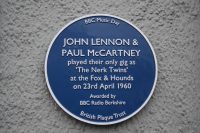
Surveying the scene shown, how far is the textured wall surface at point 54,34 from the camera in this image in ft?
8.95

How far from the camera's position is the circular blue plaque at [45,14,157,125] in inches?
107

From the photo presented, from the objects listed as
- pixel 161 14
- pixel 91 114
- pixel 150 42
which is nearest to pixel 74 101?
pixel 91 114

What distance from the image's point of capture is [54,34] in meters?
2.82

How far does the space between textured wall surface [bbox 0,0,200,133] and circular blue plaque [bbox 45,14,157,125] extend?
0.25 feet

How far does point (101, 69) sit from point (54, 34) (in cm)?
49

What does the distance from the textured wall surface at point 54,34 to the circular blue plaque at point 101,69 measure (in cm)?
8

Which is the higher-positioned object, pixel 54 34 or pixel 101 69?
pixel 54 34

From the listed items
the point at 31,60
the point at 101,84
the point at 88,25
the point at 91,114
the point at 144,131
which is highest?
the point at 88,25

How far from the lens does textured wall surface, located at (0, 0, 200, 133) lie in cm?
273

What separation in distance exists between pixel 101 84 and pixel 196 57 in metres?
0.84

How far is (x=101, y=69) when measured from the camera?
9.09 feet

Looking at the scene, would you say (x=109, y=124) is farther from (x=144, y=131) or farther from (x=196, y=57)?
(x=196, y=57)

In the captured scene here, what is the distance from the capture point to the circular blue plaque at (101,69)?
271cm

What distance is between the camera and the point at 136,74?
2.79 metres
